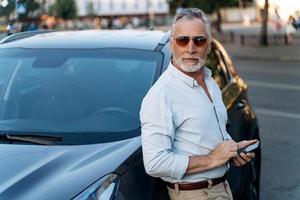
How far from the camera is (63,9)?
67.4m

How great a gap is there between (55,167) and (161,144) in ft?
1.75

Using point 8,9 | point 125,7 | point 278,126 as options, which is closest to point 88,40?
point 278,126

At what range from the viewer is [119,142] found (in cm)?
298

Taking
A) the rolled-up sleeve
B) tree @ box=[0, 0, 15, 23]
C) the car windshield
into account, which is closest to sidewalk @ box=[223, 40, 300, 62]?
tree @ box=[0, 0, 15, 23]

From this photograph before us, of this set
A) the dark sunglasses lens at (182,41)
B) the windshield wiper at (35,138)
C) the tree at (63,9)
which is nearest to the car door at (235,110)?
the windshield wiper at (35,138)

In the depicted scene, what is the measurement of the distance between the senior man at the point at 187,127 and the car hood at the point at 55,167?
265 millimetres

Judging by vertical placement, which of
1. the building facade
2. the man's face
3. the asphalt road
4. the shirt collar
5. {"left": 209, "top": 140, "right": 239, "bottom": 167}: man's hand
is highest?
the man's face

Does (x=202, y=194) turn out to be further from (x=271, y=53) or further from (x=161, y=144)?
(x=271, y=53)

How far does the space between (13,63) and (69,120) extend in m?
0.79

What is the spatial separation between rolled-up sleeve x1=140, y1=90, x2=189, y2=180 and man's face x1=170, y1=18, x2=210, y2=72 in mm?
214

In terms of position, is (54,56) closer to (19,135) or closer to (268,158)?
(19,135)

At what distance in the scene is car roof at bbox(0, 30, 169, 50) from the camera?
12.7 ft

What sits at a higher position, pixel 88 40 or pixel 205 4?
pixel 88 40

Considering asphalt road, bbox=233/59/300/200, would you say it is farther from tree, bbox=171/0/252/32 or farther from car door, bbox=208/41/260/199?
tree, bbox=171/0/252/32
